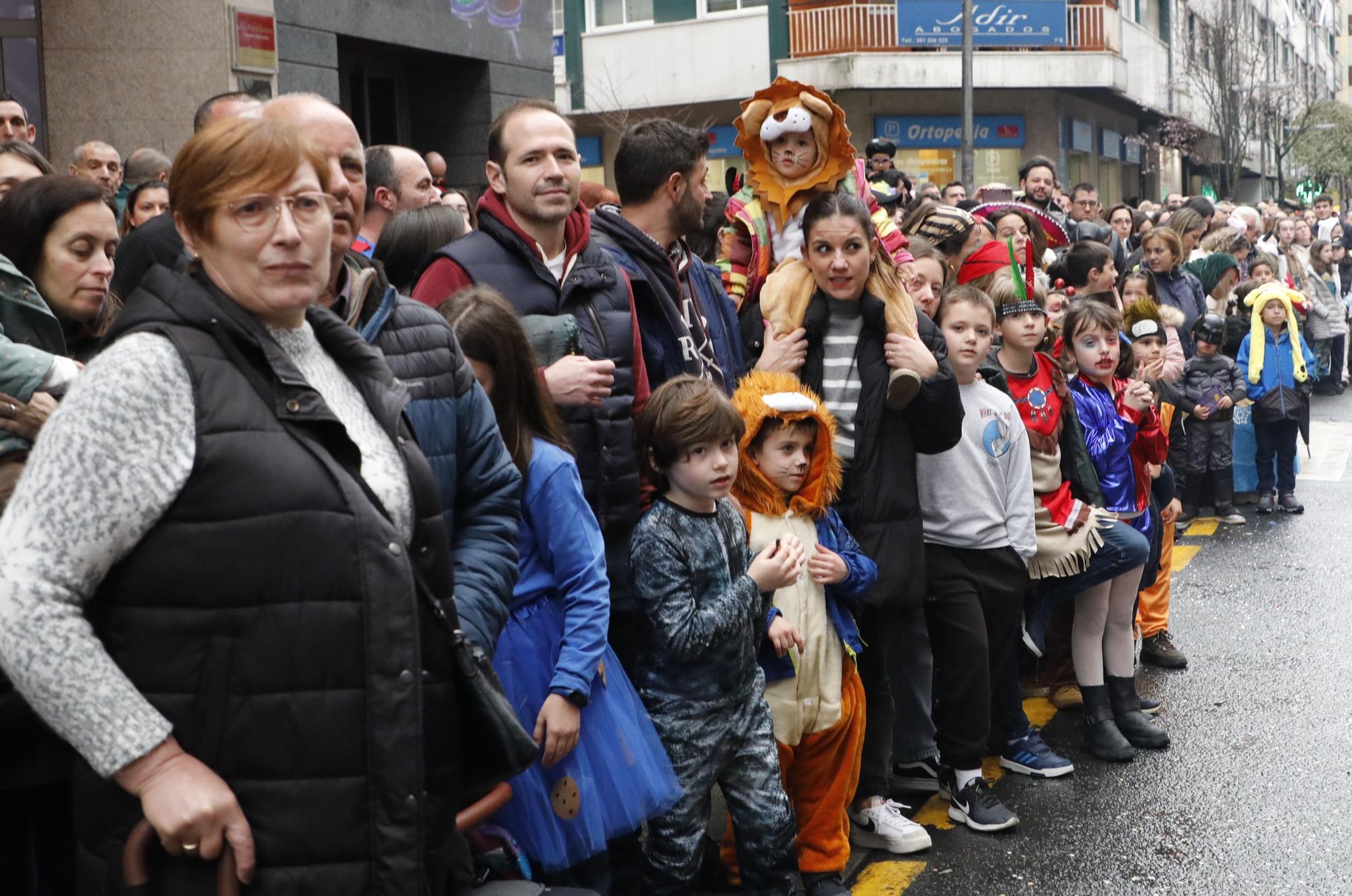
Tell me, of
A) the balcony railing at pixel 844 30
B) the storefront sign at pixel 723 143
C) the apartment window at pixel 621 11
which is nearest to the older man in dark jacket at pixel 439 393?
the storefront sign at pixel 723 143

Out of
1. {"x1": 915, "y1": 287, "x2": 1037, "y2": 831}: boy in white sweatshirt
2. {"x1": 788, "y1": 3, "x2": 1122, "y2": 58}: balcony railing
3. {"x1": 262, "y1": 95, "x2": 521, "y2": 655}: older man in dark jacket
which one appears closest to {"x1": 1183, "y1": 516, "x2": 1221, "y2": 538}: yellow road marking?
{"x1": 915, "y1": 287, "x2": 1037, "y2": 831}: boy in white sweatshirt

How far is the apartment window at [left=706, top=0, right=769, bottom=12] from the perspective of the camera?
30844 mm

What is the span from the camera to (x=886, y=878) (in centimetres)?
470

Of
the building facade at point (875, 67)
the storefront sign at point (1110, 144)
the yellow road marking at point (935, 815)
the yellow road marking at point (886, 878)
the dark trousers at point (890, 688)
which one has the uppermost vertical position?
the building facade at point (875, 67)

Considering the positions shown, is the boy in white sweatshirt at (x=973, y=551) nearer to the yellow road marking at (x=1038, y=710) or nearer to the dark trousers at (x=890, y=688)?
the dark trousers at (x=890, y=688)

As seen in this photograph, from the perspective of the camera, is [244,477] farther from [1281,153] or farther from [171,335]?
[1281,153]

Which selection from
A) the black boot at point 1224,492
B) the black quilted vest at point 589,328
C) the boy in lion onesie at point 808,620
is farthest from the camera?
the black boot at point 1224,492

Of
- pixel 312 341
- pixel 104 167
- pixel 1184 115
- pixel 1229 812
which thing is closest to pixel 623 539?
pixel 312 341

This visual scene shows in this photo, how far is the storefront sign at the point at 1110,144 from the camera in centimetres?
3619

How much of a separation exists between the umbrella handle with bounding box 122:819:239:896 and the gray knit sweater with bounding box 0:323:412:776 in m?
0.12

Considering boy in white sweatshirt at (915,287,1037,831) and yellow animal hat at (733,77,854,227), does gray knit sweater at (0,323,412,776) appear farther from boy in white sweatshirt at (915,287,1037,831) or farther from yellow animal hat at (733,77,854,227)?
boy in white sweatshirt at (915,287,1037,831)

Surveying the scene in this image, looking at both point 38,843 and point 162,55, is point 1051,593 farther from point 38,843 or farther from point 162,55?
point 162,55

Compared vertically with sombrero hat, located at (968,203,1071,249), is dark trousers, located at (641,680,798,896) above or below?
below

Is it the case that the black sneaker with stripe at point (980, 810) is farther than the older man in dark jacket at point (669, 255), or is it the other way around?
the black sneaker with stripe at point (980, 810)
